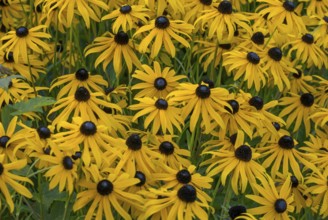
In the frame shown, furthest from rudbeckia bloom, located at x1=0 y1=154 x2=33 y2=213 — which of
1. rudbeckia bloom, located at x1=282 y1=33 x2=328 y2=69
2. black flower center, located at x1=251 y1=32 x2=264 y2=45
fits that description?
rudbeckia bloom, located at x1=282 y1=33 x2=328 y2=69

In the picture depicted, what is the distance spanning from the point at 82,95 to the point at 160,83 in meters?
0.37

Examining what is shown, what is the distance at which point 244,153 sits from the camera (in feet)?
6.95

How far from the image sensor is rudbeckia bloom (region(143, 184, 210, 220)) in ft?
6.13

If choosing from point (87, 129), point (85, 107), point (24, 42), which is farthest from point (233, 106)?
point (24, 42)

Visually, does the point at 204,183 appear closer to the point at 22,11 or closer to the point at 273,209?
the point at 273,209

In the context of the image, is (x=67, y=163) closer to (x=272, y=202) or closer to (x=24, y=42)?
(x=272, y=202)

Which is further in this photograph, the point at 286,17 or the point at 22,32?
the point at 286,17

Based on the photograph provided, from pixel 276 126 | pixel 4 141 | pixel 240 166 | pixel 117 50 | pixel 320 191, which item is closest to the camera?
pixel 4 141

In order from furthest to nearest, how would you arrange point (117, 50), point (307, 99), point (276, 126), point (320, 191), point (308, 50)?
point (308, 50), point (307, 99), point (117, 50), point (276, 126), point (320, 191)

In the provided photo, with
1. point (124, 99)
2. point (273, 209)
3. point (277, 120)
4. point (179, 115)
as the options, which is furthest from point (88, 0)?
point (273, 209)

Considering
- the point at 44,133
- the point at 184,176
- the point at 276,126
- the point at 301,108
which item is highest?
the point at 44,133

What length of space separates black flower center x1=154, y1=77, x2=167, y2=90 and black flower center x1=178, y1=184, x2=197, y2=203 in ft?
2.04

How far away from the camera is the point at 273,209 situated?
6.84 feet

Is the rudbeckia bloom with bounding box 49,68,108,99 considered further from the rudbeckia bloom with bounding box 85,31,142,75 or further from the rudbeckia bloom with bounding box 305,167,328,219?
the rudbeckia bloom with bounding box 305,167,328,219
